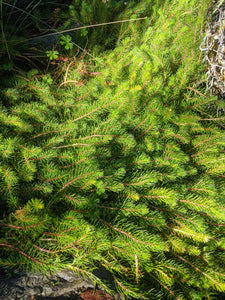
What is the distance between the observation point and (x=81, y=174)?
1.49m

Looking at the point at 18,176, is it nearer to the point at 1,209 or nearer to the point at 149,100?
the point at 1,209

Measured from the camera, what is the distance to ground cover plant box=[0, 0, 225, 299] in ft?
4.65

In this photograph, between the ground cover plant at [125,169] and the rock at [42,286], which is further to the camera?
the ground cover plant at [125,169]

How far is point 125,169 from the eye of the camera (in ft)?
6.02

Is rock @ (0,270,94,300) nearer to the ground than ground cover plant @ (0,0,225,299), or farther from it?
nearer to the ground

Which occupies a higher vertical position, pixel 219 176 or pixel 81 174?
pixel 81 174

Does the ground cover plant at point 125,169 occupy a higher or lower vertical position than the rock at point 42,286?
higher

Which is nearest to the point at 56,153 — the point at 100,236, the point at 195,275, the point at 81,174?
the point at 81,174

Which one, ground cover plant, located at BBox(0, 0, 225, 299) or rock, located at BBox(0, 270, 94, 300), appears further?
ground cover plant, located at BBox(0, 0, 225, 299)

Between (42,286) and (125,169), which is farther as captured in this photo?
(125,169)

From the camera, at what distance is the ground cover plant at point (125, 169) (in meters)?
1.42

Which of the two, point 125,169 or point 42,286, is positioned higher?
point 125,169

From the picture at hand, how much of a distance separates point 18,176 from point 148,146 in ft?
3.51

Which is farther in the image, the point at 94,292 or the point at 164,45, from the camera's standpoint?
the point at 164,45
